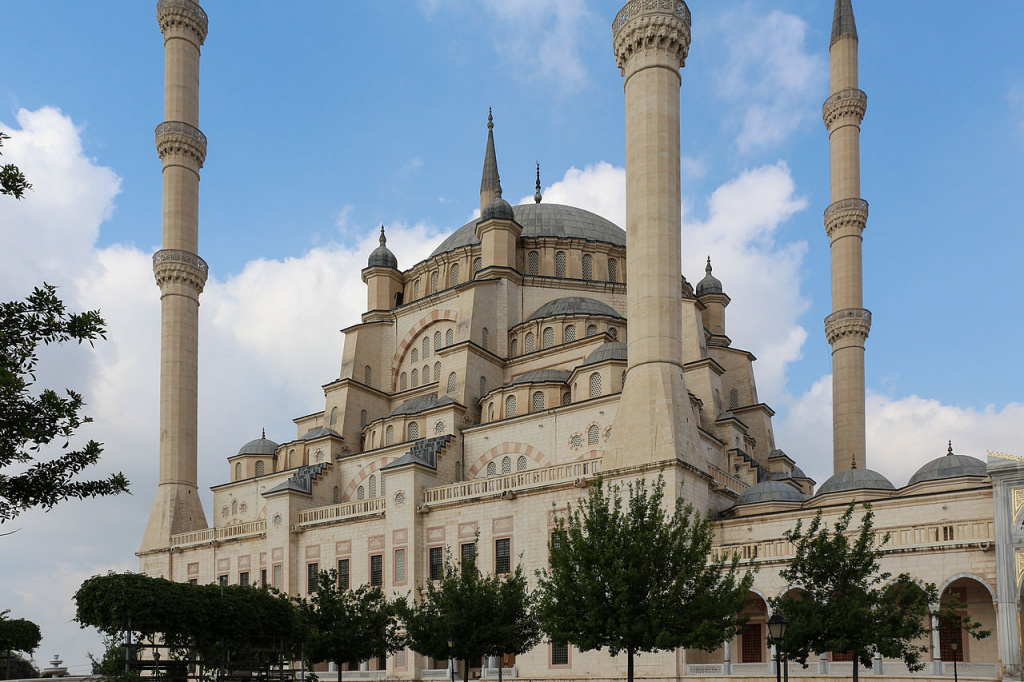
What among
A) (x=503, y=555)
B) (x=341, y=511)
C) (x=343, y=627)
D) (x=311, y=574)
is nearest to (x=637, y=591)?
(x=343, y=627)

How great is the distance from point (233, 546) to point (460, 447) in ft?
32.1

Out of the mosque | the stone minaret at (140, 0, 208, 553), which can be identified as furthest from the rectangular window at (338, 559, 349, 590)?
the stone minaret at (140, 0, 208, 553)

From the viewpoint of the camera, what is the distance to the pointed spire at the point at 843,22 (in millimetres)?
40906

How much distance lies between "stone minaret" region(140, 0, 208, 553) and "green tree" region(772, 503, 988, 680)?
28.4m

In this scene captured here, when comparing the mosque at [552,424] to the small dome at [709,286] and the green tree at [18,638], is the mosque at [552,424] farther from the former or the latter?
the green tree at [18,638]

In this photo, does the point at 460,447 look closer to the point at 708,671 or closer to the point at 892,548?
the point at 708,671

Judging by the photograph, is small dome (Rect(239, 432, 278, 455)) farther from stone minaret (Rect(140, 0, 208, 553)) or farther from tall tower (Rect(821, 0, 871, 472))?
tall tower (Rect(821, 0, 871, 472))

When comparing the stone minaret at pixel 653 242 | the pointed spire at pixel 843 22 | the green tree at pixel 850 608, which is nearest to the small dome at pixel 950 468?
the stone minaret at pixel 653 242

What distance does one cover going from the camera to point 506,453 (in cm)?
3516

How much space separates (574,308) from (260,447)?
15.7 metres

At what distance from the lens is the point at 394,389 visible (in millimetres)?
44062

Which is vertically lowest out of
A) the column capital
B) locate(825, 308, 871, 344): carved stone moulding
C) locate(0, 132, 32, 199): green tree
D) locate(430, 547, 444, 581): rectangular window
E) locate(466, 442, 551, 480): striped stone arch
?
locate(430, 547, 444, 581): rectangular window

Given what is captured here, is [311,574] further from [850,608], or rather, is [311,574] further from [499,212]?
[850,608]

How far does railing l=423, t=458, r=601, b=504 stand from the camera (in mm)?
28812
